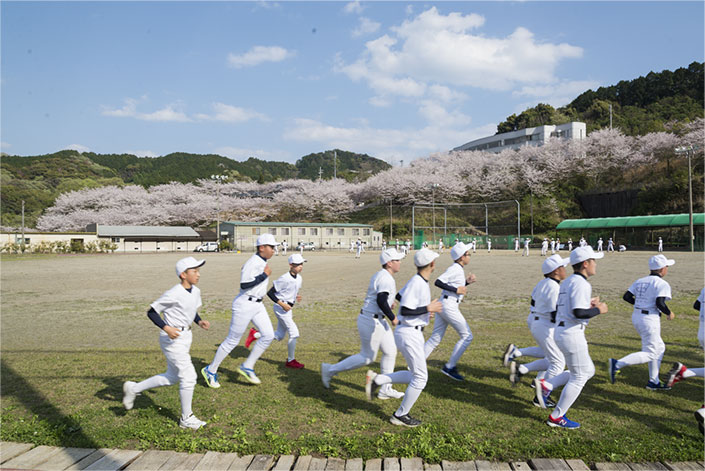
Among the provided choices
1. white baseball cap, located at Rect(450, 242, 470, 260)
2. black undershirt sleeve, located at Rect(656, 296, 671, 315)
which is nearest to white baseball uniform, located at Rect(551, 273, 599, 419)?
black undershirt sleeve, located at Rect(656, 296, 671, 315)

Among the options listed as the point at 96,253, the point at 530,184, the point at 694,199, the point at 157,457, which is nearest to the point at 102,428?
the point at 157,457

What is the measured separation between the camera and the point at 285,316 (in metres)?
7.01

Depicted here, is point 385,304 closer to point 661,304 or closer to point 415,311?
point 415,311

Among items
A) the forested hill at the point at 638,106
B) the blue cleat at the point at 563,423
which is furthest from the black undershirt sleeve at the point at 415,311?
the forested hill at the point at 638,106

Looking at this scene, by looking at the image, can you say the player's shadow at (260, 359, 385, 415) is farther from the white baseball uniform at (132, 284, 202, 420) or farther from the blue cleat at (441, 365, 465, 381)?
the white baseball uniform at (132, 284, 202, 420)

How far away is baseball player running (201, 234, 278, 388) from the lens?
5.88m

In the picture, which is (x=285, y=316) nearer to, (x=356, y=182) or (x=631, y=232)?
(x=631, y=232)

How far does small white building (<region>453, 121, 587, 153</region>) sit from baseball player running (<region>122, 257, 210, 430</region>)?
81955mm

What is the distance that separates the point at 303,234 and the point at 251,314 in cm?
5717

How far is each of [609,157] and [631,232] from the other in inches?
811

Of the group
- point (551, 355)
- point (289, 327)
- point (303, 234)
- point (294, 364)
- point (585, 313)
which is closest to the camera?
point (585, 313)

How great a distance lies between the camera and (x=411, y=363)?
15.2 feet

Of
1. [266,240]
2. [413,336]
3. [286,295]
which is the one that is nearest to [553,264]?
[413,336]

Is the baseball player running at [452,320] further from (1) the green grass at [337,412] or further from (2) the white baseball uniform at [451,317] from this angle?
(1) the green grass at [337,412]
